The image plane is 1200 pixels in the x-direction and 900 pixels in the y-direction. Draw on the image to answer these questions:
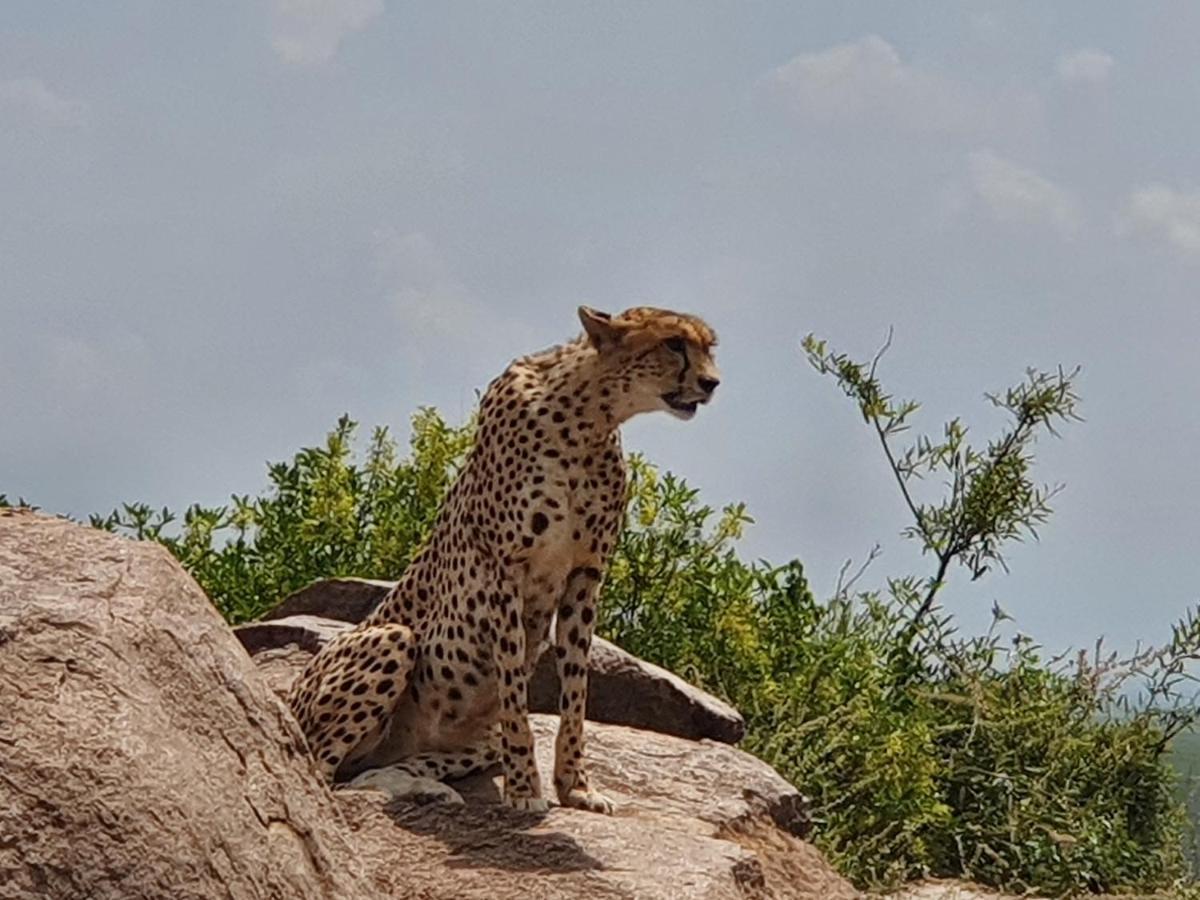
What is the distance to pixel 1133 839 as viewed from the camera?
1119cm

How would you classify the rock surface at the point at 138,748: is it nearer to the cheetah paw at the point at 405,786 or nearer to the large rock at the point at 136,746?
the large rock at the point at 136,746

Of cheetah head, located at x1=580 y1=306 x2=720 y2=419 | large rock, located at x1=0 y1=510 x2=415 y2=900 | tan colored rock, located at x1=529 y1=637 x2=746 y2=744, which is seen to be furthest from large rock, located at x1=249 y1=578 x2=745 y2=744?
large rock, located at x1=0 y1=510 x2=415 y2=900

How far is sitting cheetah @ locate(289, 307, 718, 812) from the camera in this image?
6617 millimetres

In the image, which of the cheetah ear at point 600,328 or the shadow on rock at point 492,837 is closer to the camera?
the shadow on rock at point 492,837

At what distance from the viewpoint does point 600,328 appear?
668 centimetres

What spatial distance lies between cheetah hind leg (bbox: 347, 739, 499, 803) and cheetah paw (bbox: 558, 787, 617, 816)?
0.37 metres

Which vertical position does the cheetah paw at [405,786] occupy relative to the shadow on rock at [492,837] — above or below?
above

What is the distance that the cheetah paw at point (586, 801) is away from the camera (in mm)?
6676

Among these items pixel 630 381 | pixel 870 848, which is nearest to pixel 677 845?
pixel 630 381

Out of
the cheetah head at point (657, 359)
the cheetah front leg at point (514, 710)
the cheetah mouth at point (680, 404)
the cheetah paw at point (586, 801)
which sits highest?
the cheetah head at point (657, 359)

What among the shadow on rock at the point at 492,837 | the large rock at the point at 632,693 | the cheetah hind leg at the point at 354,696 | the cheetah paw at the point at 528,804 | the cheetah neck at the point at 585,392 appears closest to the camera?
the shadow on rock at the point at 492,837

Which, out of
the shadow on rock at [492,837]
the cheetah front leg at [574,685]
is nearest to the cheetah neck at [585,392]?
the cheetah front leg at [574,685]

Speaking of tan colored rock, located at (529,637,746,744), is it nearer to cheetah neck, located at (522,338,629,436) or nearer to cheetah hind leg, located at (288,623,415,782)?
cheetah hind leg, located at (288,623,415,782)

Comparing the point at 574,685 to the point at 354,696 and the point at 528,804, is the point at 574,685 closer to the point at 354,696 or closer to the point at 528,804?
the point at 528,804
